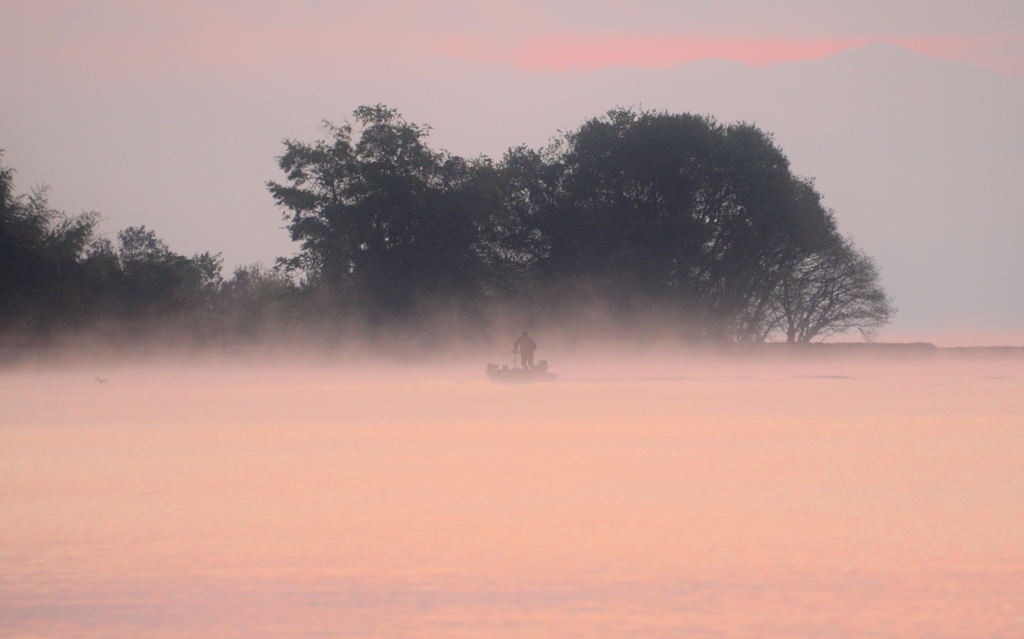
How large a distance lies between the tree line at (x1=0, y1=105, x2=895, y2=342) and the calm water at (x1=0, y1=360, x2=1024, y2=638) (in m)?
33.1

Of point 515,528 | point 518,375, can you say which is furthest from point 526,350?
point 515,528

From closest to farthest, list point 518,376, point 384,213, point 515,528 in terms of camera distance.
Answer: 1. point 515,528
2. point 518,376
3. point 384,213

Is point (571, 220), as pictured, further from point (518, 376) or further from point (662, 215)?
point (518, 376)

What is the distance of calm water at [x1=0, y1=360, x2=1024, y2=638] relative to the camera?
6.25m

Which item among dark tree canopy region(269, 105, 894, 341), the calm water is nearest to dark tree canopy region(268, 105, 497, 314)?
dark tree canopy region(269, 105, 894, 341)

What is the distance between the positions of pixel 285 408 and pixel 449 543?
1500cm

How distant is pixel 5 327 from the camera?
41969 millimetres

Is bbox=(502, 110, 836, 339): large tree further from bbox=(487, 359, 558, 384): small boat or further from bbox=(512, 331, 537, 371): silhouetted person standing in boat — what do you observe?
bbox=(487, 359, 558, 384): small boat

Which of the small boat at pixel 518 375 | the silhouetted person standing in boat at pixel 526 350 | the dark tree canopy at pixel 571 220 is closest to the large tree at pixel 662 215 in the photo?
the dark tree canopy at pixel 571 220

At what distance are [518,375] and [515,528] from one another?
26.6 m

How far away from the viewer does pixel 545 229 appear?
2181 inches

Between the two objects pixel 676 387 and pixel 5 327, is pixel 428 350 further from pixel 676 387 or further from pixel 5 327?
pixel 676 387

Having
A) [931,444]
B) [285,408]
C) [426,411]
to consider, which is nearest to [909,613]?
[931,444]

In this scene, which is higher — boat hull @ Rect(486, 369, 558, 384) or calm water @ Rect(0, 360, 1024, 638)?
boat hull @ Rect(486, 369, 558, 384)
